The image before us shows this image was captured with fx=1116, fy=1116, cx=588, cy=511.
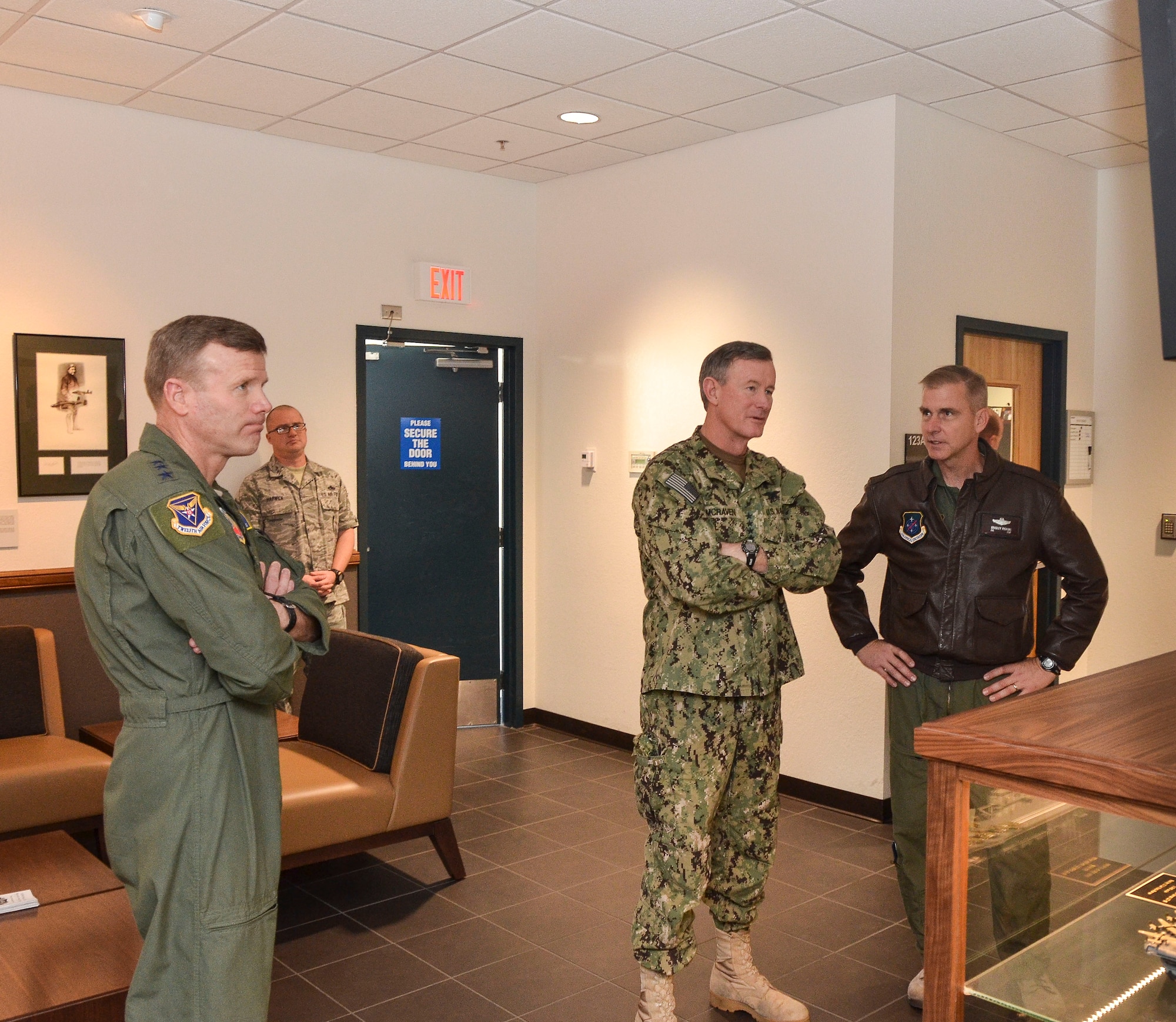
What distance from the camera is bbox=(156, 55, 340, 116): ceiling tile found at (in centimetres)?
448

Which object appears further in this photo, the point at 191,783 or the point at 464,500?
the point at 464,500

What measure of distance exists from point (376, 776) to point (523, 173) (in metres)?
3.65

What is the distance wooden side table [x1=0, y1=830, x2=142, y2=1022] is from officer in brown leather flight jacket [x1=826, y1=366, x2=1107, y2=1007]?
6.58 ft

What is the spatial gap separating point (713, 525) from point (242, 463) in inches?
128

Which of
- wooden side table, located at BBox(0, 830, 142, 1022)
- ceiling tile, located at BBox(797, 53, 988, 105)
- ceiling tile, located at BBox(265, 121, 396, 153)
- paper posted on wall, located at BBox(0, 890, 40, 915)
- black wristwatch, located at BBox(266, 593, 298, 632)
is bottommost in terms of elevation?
wooden side table, located at BBox(0, 830, 142, 1022)

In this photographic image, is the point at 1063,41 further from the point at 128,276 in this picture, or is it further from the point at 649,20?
the point at 128,276

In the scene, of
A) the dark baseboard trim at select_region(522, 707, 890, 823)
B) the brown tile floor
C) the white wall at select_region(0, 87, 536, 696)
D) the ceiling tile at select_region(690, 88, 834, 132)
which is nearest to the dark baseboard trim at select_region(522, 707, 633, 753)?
the dark baseboard trim at select_region(522, 707, 890, 823)

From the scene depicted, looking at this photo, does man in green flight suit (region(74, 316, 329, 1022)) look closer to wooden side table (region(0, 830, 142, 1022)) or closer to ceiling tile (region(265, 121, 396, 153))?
wooden side table (region(0, 830, 142, 1022))

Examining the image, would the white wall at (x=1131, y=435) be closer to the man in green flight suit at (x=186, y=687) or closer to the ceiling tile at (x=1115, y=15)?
the ceiling tile at (x=1115, y=15)

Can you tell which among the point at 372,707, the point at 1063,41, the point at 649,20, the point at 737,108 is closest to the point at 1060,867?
the point at 372,707

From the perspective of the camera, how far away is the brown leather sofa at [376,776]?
3.69m

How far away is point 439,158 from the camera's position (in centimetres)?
587

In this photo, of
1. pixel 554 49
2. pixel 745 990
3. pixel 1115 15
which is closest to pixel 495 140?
pixel 554 49

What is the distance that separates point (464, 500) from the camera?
6.37m
